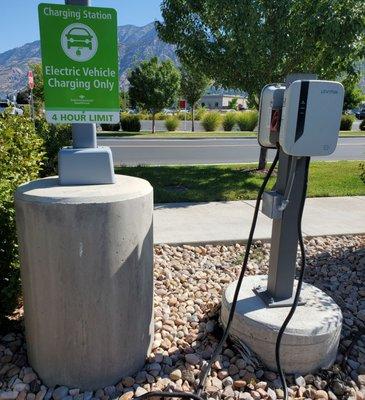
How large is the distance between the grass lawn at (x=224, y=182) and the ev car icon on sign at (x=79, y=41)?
419cm

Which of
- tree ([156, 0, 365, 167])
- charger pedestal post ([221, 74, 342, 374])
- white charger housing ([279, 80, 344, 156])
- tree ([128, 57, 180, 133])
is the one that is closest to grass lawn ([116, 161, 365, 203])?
tree ([156, 0, 365, 167])

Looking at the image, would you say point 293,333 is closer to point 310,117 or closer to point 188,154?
point 310,117

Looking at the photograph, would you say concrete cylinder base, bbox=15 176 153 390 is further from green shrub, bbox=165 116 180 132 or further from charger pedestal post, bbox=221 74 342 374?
green shrub, bbox=165 116 180 132

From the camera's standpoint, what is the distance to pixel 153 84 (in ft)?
77.4

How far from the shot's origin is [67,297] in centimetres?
222

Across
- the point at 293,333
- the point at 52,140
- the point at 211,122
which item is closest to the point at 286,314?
the point at 293,333

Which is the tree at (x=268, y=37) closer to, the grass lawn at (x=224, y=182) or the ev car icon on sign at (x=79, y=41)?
the grass lawn at (x=224, y=182)

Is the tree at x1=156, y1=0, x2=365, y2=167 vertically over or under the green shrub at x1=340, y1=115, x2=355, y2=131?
over

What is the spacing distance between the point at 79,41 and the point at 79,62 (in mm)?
116

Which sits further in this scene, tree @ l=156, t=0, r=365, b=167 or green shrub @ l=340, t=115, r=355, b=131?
green shrub @ l=340, t=115, r=355, b=131

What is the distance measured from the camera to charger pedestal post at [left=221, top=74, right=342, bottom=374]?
258 centimetres

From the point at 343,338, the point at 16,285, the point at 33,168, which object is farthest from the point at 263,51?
the point at 16,285

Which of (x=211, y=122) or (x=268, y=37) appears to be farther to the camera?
(x=211, y=122)

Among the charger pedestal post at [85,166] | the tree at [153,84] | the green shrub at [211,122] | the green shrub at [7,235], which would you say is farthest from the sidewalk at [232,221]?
the green shrub at [211,122]
